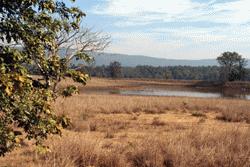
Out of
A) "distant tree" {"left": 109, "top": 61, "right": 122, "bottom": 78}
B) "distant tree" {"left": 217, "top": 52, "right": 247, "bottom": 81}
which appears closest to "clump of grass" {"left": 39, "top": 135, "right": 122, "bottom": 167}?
"distant tree" {"left": 217, "top": 52, "right": 247, "bottom": 81}

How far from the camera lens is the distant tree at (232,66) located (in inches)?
4107

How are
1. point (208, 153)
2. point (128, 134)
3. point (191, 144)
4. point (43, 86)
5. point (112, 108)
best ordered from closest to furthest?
point (43, 86) → point (208, 153) → point (191, 144) → point (128, 134) → point (112, 108)

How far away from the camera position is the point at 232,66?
363 ft

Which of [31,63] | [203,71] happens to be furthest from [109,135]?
[203,71]

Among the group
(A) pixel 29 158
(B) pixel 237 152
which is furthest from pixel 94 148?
(B) pixel 237 152

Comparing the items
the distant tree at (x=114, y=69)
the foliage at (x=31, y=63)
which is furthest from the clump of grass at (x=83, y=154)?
the distant tree at (x=114, y=69)

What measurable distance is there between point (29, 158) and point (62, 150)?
2.95 feet

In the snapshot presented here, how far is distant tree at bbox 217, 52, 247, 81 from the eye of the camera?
342ft

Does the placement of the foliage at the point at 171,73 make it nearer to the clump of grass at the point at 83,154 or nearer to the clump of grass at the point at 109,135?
the clump of grass at the point at 109,135

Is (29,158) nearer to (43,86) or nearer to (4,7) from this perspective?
(43,86)

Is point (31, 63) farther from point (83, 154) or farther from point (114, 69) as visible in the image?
point (114, 69)

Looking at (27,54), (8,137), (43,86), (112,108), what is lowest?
(112,108)

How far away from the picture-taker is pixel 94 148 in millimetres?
9047

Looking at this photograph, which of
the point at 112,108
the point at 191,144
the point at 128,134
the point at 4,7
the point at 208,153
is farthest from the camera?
the point at 112,108
